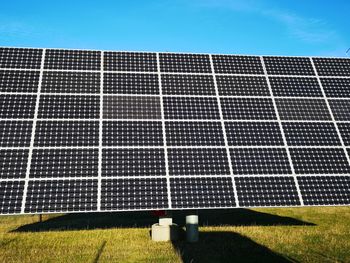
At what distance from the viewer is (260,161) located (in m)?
15.4

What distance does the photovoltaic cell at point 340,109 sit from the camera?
17.8 m

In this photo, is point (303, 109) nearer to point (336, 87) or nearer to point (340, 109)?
point (340, 109)

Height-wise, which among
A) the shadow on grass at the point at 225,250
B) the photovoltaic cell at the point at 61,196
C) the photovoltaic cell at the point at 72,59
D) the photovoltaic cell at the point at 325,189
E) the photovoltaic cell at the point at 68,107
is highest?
the photovoltaic cell at the point at 72,59

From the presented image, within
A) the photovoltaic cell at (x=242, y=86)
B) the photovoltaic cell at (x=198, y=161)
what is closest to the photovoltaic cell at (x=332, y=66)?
the photovoltaic cell at (x=242, y=86)

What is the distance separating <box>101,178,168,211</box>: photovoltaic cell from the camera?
13.4 m

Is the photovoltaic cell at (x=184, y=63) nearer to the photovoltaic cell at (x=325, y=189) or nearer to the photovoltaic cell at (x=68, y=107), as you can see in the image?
the photovoltaic cell at (x=68, y=107)

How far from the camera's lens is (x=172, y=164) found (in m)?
14.7

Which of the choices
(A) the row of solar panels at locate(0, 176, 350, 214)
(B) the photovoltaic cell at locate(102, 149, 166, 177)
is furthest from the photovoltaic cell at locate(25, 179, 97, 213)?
(B) the photovoltaic cell at locate(102, 149, 166, 177)

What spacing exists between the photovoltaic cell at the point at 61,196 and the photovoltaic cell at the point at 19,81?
532cm

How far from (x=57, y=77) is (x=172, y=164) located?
752 cm

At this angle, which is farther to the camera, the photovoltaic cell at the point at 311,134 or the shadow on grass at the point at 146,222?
the shadow on grass at the point at 146,222

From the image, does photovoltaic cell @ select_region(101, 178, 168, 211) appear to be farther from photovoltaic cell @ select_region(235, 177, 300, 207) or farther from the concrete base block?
photovoltaic cell @ select_region(235, 177, 300, 207)

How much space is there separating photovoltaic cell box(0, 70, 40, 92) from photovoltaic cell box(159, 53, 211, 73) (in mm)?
6514

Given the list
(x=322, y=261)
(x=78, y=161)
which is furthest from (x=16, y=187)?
(x=322, y=261)
